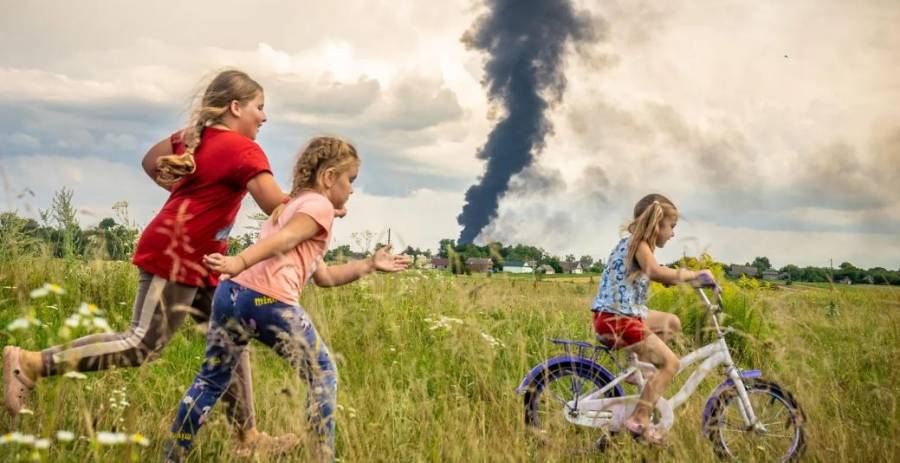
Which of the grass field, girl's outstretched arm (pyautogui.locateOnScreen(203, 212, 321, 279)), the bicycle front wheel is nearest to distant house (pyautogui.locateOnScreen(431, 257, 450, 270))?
the grass field

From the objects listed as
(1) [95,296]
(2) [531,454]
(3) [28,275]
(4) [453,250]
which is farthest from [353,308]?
(3) [28,275]

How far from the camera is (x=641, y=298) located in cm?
452

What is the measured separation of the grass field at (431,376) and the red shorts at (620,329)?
1.59 feet

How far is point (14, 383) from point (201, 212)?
1209mm

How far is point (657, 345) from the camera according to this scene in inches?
174

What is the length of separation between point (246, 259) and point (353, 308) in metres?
3.83

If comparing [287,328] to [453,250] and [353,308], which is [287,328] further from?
[353,308]

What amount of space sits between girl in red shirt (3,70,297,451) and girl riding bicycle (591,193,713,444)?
1937 millimetres

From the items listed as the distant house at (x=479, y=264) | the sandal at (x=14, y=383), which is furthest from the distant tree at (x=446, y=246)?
the sandal at (x=14, y=383)

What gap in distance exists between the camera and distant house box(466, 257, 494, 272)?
532 centimetres

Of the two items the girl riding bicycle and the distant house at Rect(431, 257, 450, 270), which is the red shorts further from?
the distant house at Rect(431, 257, 450, 270)

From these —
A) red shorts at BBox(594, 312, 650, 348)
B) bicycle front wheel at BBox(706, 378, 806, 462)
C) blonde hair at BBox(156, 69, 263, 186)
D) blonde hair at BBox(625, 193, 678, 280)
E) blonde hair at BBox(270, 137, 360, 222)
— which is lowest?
bicycle front wheel at BBox(706, 378, 806, 462)

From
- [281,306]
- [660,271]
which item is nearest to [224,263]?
[281,306]

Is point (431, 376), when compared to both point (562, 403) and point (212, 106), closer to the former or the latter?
point (562, 403)
